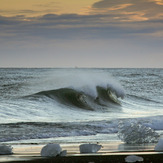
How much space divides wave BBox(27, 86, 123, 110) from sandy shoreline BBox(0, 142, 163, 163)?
10.9 m

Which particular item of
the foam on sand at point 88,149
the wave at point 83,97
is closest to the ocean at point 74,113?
the wave at point 83,97

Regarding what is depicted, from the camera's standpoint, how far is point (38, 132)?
38.0 feet

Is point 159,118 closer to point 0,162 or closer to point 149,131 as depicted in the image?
point 149,131

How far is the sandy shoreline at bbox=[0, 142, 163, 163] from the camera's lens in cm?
701

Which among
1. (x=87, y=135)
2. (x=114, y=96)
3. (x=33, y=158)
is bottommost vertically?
(x=114, y=96)

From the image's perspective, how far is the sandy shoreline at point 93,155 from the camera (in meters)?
7.01

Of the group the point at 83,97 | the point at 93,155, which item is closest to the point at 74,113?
the point at 83,97

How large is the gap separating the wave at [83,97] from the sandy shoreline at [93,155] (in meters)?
10.9

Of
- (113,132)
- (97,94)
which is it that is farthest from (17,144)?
(97,94)

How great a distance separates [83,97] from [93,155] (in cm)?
1484

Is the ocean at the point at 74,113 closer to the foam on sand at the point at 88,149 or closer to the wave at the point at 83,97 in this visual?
the wave at the point at 83,97

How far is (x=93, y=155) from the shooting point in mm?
7492

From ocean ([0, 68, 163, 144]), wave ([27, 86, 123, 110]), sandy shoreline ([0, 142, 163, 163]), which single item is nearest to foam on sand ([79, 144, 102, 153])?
sandy shoreline ([0, 142, 163, 163])

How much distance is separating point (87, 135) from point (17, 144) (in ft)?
8.08
